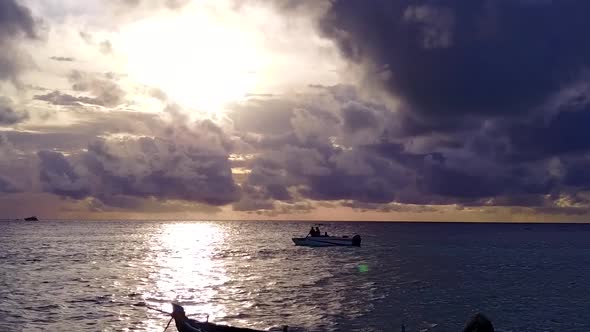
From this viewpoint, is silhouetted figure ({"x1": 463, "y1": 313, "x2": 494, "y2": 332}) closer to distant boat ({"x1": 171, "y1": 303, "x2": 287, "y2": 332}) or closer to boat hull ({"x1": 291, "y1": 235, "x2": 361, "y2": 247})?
distant boat ({"x1": 171, "y1": 303, "x2": 287, "y2": 332})

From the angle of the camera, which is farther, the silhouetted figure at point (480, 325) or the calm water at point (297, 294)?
the calm water at point (297, 294)

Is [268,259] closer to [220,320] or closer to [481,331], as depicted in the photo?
[220,320]

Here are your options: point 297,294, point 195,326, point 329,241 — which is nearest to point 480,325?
point 195,326

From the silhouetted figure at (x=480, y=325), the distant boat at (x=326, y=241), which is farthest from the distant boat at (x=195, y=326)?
the distant boat at (x=326, y=241)

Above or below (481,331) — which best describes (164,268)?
below

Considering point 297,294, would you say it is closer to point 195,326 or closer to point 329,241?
point 195,326

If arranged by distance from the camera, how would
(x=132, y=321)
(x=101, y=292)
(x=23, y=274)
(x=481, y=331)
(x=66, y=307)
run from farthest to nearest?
(x=23, y=274) < (x=101, y=292) < (x=66, y=307) < (x=132, y=321) < (x=481, y=331)

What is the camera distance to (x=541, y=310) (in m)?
48.2

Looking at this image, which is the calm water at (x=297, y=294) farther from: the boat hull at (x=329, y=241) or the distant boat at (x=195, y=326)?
the boat hull at (x=329, y=241)

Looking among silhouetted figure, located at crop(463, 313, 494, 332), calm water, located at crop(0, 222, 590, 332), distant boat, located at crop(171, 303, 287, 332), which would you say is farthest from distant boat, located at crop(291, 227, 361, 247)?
silhouetted figure, located at crop(463, 313, 494, 332)

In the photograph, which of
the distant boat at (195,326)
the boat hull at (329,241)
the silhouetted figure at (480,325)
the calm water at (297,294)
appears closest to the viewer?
the silhouetted figure at (480,325)

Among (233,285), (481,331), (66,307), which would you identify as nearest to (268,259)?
(233,285)

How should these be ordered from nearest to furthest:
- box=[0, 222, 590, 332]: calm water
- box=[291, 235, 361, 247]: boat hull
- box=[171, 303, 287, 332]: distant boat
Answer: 1. box=[171, 303, 287, 332]: distant boat
2. box=[0, 222, 590, 332]: calm water
3. box=[291, 235, 361, 247]: boat hull

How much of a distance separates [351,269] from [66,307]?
1809 inches
